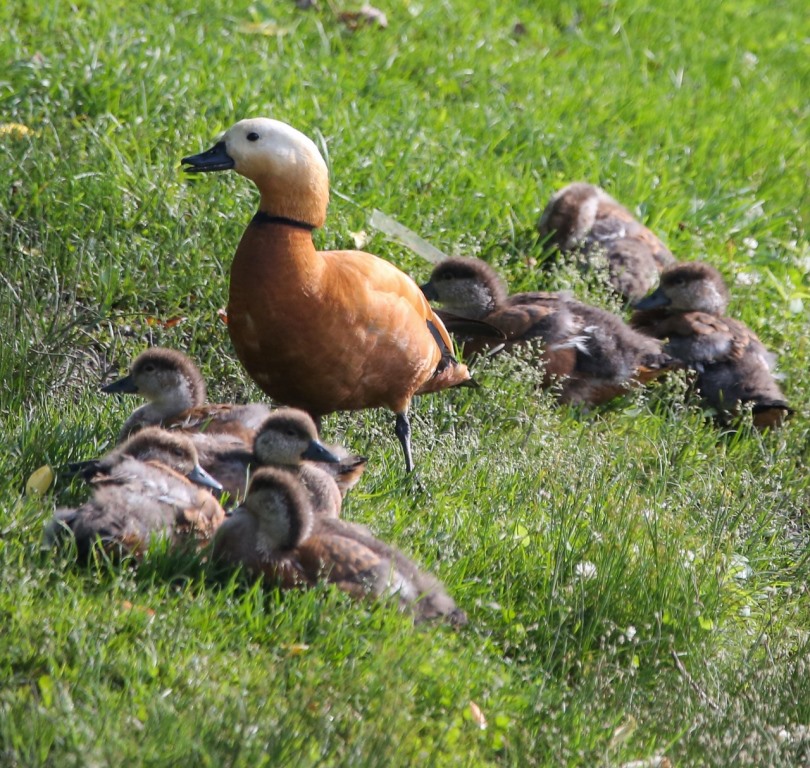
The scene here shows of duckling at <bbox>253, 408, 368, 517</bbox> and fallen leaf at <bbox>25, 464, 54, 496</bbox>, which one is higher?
duckling at <bbox>253, 408, 368, 517</bbox>

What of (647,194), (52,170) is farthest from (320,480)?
(647,194)

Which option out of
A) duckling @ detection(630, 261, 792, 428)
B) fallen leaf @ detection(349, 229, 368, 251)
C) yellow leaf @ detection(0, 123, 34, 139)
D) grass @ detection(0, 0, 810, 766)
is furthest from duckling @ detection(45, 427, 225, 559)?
duckling @ detection(630, 261, 792, 428)

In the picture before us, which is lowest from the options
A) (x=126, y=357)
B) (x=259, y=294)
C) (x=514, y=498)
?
(x=126, y=357)

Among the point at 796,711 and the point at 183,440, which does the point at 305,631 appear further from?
the point at 796,711

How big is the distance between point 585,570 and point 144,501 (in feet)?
5.26

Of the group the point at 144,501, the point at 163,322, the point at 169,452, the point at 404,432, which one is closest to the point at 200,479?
the point at 169,452

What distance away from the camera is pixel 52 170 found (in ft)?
22.3

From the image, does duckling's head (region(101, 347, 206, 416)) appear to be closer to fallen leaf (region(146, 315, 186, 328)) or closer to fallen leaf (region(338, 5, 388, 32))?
fallen leaf (region(146, 315, 186, 328))

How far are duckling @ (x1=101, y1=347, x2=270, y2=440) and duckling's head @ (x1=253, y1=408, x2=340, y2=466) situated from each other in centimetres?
41

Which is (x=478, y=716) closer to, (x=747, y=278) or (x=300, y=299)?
(x=300, y=299)

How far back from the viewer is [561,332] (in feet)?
23.0

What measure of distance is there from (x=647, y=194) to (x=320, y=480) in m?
4.66

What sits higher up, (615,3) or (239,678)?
(615,3)

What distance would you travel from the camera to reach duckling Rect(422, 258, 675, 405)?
23.0 ft
